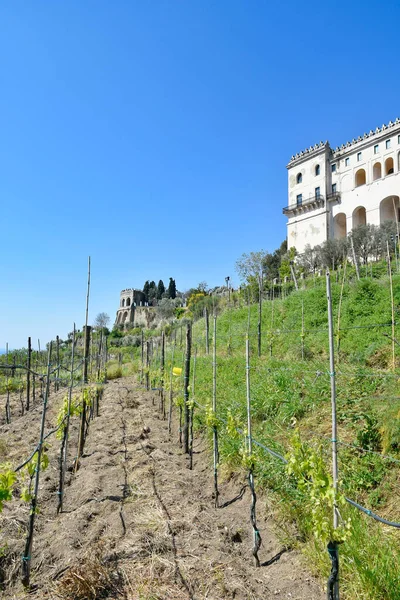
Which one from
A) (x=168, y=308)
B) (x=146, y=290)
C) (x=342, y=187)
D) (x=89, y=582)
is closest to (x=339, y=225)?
(x=342, y=187)

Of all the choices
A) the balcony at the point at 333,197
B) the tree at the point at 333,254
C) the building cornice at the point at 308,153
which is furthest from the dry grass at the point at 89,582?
the building cornice at the point at 308,153

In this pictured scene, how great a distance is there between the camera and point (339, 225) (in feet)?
124

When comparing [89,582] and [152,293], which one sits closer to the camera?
[89,582]

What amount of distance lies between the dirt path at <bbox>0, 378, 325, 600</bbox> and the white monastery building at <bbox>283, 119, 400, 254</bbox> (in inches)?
1313

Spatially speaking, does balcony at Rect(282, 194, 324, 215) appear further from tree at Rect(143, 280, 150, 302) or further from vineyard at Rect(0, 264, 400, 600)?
tree at Rect(143, 280, 150, 302)

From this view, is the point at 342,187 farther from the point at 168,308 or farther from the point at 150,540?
the point at 150,540

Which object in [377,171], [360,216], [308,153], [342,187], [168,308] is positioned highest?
[308,153]

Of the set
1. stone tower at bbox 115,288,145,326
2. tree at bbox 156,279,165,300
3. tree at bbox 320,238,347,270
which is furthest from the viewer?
stone tower at bbox 115,288,145,326

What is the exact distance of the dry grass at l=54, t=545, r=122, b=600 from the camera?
9.21 ft

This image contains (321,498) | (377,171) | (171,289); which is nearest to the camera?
(321,498)

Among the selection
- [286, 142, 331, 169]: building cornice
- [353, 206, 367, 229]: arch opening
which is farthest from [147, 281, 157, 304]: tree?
[353, 206, 367, 229]: arch opening

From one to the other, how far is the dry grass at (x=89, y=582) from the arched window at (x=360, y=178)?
127 ft

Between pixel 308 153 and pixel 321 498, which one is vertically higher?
pixel 308 153

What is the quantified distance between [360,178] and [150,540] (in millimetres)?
39328
